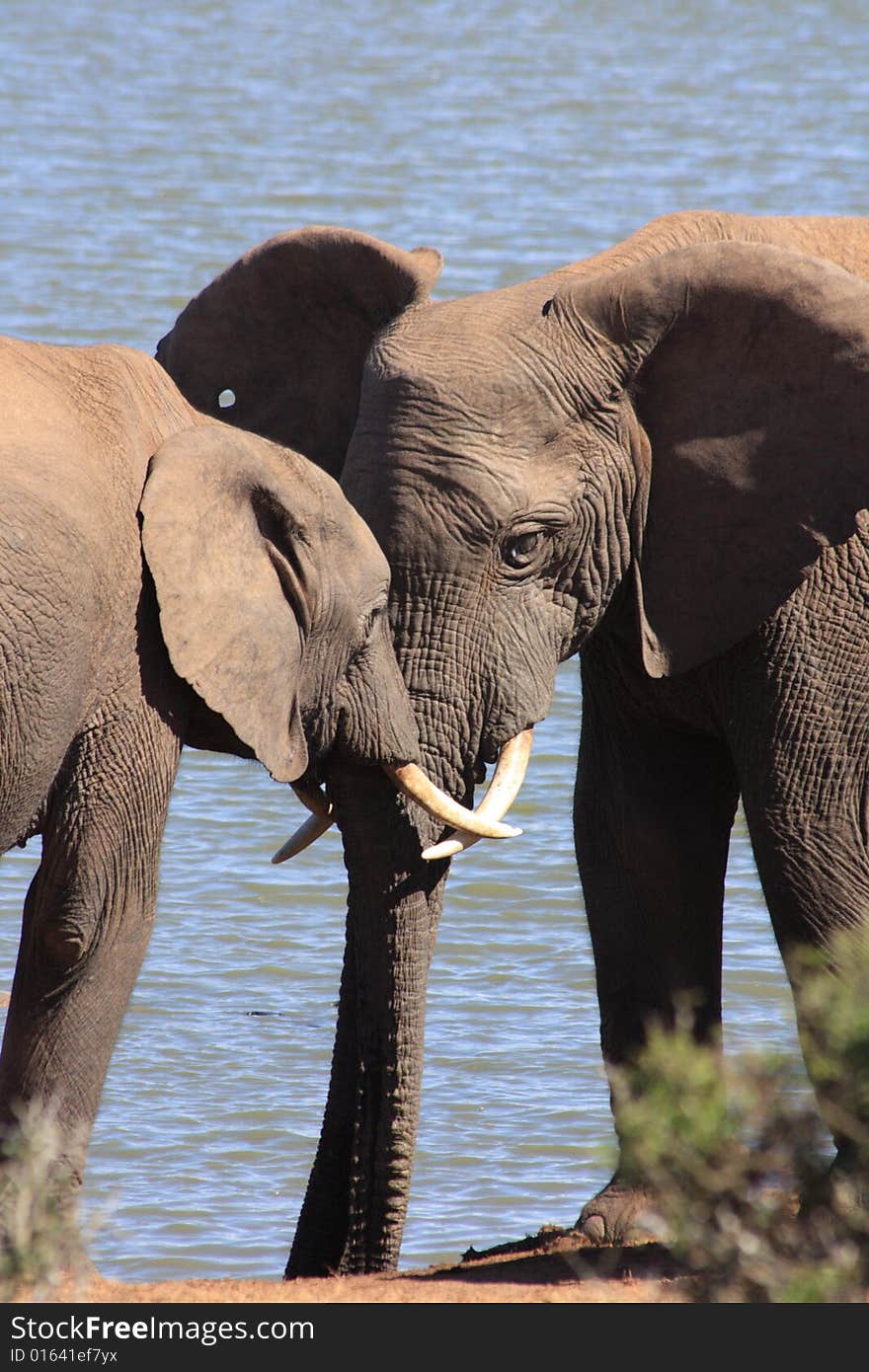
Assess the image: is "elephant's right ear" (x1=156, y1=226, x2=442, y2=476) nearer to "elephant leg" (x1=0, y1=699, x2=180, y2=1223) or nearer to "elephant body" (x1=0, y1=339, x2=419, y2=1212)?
"elephant body" (x1=0, y1=339, x2=419, y2=1212)

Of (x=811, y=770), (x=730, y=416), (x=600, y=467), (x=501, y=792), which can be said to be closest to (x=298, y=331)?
(x=600, y=467)

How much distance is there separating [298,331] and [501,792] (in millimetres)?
1290

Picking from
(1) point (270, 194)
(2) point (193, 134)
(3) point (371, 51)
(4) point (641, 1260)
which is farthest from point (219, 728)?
(3) point (371, 51)

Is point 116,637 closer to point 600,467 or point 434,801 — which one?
point 434,801

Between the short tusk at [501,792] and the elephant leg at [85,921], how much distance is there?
84 cm

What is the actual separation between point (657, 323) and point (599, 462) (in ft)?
1.05

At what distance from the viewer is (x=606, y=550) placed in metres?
6.09

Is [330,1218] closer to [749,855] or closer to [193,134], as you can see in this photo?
[749,855]

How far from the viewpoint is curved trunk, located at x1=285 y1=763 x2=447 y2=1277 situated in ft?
19.7

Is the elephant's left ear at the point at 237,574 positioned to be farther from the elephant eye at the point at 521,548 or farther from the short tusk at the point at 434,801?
the elephant eye at the point at 521,548

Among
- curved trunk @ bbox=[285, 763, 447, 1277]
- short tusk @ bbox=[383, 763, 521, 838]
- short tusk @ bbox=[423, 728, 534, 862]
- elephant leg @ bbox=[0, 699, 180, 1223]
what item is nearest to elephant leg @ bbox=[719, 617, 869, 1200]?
short tusk @ bbox=[423, 728, 534, 862]

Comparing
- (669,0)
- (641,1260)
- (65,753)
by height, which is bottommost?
(669,0)

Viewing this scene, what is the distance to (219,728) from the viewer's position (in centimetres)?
541
